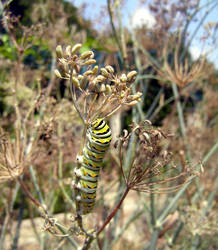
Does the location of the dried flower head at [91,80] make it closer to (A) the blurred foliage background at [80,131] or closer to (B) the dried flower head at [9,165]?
(A) the blurred foliage background at [80,131]

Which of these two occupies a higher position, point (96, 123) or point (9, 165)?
point (96, 123)

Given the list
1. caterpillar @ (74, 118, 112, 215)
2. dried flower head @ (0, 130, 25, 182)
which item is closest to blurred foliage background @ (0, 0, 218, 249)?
dried flower head @ (0, 130, 25, 182)

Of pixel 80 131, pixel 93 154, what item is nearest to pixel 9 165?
pixel 93 154

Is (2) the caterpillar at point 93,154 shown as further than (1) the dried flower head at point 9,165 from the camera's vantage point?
No

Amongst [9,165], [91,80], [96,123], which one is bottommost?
[9,165]

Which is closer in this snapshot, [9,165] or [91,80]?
[91,80]

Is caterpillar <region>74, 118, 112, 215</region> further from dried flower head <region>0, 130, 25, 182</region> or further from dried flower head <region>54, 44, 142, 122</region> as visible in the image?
dried flower head <region>0, 130, 25, 182</region>

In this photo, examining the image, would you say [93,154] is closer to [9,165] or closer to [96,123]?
[96,123]

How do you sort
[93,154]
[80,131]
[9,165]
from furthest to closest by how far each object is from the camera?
[80,131] → [9,165] → [93,154]

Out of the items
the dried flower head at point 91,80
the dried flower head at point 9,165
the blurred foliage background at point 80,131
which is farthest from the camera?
the blurred foliage background at point 80,131

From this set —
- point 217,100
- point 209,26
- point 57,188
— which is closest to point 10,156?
point 57,188

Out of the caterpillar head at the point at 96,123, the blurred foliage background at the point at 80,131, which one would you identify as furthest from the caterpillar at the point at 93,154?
the blurred foliage background at the point at 80,131
